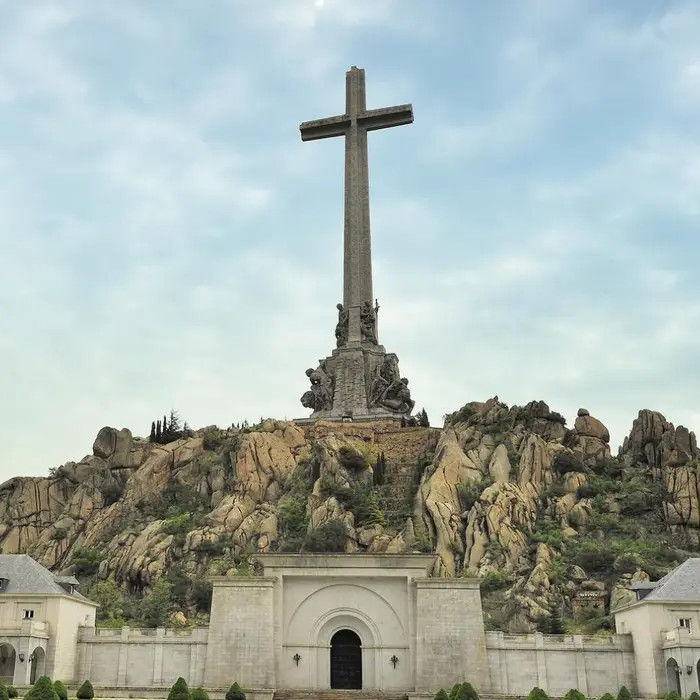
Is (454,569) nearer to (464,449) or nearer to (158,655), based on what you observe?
(464,449)

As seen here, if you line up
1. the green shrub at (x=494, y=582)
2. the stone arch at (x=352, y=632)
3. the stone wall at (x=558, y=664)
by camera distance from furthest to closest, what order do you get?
the green shrub at (x=494, y=582) → the stone arch at (x=352, y=632) → the stone wall at (x=558, y=664)

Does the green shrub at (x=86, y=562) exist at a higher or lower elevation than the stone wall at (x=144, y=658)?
higher

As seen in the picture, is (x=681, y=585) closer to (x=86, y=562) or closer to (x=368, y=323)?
(x=86, y=562)

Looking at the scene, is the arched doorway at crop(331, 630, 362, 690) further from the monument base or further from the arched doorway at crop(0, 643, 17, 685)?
the monument base

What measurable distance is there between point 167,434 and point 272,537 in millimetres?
17594

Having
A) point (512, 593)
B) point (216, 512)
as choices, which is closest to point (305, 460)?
point (216, 512)

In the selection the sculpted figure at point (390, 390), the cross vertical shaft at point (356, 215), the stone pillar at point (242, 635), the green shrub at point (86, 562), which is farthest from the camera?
the cross vertical shaft at point (356, 215)

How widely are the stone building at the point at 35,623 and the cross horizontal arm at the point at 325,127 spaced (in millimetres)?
47517

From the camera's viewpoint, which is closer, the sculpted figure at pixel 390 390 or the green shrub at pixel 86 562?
the green shrub at pixel 86 562

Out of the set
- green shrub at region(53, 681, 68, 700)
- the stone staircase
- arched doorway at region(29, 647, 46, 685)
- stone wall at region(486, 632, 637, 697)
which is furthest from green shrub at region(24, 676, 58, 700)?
stone wall at region(486, 632, 637, 697)

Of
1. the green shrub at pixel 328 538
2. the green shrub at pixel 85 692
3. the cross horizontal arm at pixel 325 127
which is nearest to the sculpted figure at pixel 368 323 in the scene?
the cross horizontal arm at pixel 325 127

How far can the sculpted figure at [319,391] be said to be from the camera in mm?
70938

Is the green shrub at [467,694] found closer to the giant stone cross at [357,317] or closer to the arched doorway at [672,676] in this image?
the arched doorway at [672,676]

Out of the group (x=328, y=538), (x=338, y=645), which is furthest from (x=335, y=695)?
(x=328, y=538)
